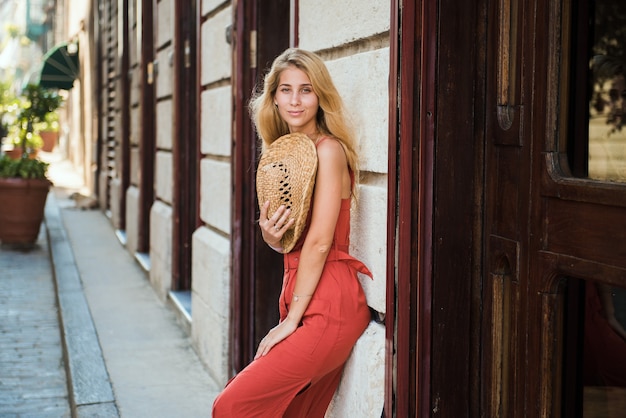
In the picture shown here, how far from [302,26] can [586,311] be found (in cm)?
217

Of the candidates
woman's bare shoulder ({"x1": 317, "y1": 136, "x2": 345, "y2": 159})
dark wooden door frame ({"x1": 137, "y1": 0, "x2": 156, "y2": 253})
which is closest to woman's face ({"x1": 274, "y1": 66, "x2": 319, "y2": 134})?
woman's bare shoulder ({"x1": 317, "y1": 136, "x2": 345, "y2": 159})

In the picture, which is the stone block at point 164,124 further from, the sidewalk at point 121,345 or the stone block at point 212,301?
the stone block at point 212,301

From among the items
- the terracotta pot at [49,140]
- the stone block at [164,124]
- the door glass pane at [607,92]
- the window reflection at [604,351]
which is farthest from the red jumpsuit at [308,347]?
the terracotta pot at [49,140]

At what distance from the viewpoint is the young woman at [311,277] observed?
3066 mm

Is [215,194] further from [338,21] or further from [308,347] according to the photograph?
[308,347]

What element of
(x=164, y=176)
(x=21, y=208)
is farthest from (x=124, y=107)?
(x=164, y=176)

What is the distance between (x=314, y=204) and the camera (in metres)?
3.10

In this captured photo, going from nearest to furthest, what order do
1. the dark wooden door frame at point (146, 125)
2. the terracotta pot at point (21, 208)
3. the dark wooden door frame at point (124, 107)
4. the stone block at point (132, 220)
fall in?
the dark wooden door frame at point (146, 125), the stone block at point (132, 220), the terracotta pot at point (21, 208), the dark wooden door frame at point (124, 107)

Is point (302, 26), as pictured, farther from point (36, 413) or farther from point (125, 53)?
point (125, 53)

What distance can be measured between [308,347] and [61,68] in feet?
62.6

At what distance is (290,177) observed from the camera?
3107 mm

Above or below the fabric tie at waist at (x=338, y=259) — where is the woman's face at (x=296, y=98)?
above

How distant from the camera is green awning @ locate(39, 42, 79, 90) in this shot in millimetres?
20500

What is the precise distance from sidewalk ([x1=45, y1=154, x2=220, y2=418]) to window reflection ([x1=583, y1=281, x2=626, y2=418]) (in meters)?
2.97
